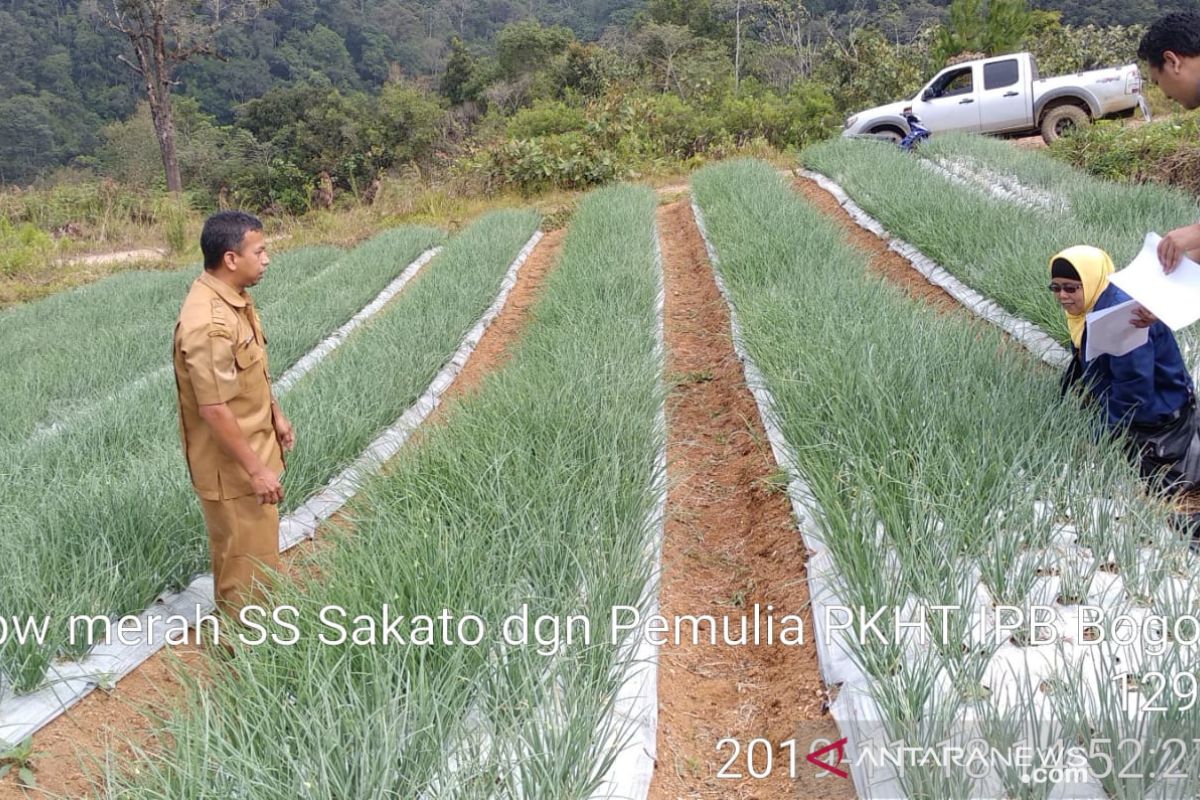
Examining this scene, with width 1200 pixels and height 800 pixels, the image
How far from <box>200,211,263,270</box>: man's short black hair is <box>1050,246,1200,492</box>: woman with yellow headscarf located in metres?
2.62

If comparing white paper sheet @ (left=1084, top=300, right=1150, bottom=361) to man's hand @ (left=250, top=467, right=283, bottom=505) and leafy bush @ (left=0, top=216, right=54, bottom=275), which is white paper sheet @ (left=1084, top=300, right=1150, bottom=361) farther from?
leafy bush @ (left=0, top=216, right=54, bottom=275)

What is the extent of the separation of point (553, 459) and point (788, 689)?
106 cm

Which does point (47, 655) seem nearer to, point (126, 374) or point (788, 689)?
point (788, 689)

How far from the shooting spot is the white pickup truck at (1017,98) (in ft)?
36.1

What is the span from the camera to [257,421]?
248cm

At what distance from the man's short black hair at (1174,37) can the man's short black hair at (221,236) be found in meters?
2.65

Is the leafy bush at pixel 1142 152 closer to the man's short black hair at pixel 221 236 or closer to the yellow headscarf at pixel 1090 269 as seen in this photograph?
the yellow headscarf at pixel 1090 269

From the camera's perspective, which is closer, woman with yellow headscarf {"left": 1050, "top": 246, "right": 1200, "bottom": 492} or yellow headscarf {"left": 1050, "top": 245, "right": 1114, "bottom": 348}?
woman with yellow headscarf {"left": 1050, "top": 246, "right": 1200, "bottom": 492}

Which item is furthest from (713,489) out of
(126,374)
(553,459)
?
(126,374)

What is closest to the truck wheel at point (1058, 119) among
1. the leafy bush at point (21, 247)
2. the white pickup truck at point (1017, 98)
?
the white pickup truck at point (1017, 98)

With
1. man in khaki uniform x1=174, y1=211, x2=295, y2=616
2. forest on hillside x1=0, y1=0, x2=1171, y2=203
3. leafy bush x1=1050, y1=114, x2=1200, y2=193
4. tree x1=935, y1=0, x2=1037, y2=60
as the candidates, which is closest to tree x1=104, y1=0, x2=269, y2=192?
forest on hillside x1=0, y1=0, x2=1171, y2=203

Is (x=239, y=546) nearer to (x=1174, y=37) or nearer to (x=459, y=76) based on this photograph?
(x=1174, y=37)

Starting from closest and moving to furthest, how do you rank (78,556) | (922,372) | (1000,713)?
1. (1000,713)
2. (78,556)
3. (922,372)

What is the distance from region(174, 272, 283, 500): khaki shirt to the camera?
2.27 metres
